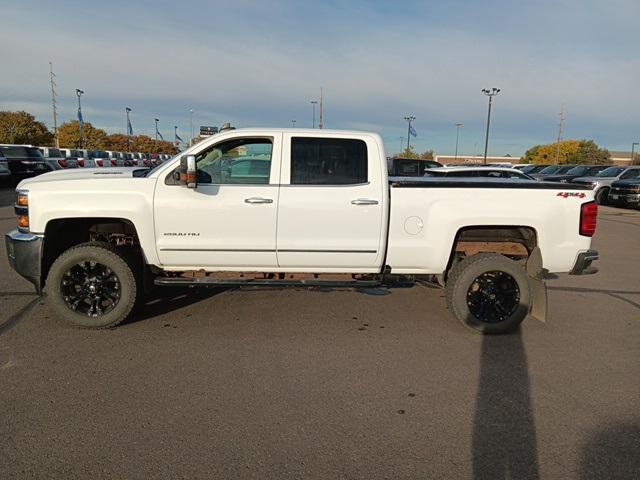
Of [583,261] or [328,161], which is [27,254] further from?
[583,261]

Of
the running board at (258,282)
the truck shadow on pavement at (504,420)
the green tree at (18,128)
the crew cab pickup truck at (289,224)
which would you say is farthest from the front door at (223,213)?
the green tree at (18,128)

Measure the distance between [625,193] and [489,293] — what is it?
17.8 m

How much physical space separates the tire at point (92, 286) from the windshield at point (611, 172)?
75.6ft

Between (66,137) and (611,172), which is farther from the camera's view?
(66,137)

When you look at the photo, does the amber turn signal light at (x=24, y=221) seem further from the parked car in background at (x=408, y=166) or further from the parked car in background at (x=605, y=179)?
the parked car in background at (x=605, y=179)

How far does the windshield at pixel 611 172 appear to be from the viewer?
2174cm

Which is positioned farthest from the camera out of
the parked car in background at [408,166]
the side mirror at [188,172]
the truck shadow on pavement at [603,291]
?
the parked car in background at [408,166]

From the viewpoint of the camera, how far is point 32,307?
5297 millimetres

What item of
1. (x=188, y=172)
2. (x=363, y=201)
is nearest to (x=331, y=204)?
(x=363, y=201)

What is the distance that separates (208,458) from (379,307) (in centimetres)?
320

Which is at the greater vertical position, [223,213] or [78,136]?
[78,136]

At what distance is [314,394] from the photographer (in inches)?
139

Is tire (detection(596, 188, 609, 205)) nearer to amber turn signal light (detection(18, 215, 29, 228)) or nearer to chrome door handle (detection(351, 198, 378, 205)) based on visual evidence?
chrome door handle (detection(351, 198, 378, 205))

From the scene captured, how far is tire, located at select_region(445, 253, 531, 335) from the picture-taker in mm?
4785
